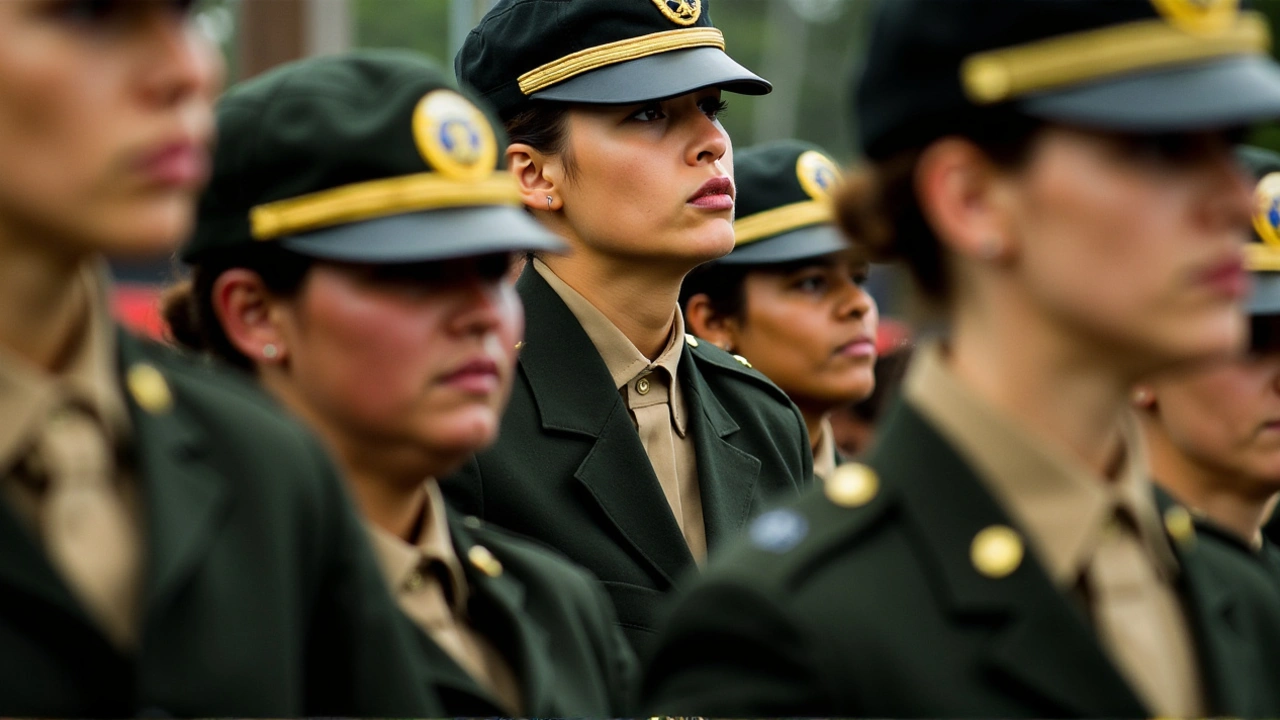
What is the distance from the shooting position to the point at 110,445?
2408 mm

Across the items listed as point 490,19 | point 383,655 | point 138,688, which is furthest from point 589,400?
point 138,688

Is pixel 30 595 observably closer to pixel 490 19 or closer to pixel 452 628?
pixel 452 628

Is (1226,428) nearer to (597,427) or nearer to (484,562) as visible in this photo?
(597,427)

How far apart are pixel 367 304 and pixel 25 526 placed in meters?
0.90

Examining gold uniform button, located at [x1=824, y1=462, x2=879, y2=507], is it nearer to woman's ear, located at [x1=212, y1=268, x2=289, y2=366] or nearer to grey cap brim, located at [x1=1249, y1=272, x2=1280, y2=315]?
woman's ear, located at [x1=212, y1=268, x2=289, y2=366]

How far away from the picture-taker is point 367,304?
3.06 m

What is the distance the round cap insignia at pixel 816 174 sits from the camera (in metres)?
6.33

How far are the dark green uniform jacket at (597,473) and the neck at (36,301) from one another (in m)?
2.02

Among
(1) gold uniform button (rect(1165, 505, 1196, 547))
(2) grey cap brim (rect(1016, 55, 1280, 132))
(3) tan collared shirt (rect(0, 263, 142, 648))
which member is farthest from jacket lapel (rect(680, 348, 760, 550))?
(3) tan collared shirt (rect(0, 263, 142, 648))

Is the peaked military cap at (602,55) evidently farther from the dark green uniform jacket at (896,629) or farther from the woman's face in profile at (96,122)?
the woman's face in profile at (96,122)

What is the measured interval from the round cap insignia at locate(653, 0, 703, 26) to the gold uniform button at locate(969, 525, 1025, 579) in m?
2.84

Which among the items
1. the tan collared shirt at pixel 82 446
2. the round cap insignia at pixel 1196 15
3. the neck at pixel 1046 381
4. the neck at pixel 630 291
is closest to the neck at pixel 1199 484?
the neck at pixel 630 291

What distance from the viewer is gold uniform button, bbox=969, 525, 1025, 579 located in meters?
2.67

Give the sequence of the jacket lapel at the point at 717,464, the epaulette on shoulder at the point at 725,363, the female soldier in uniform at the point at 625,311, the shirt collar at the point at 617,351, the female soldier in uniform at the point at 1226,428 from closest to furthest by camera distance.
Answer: the female soldier in uniform at the point at 1226,428 → the female soldier in uniform at the point at 625,311 → the jacket lapel at the point at 717,464 → the shirt collar at the point at 617,351 → the epaulette on shoulder at the point at 725,363
